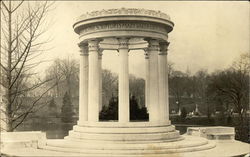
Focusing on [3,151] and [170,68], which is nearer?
[3,151]

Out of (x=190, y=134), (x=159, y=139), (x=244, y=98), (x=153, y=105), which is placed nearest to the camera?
(x=159, y=139)

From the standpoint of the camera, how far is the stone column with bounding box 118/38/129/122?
27.0 m

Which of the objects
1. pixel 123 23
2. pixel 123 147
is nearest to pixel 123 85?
pixel 123 23

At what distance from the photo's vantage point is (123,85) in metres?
27.2

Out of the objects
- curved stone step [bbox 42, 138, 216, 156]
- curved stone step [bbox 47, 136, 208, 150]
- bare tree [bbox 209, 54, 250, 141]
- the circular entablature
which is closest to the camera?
curved stone step [bbox 42, 138, 216, 156]

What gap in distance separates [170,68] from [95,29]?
4668 centimetres

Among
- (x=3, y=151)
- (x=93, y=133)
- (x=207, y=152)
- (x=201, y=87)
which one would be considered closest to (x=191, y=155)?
(x=207, y=152)

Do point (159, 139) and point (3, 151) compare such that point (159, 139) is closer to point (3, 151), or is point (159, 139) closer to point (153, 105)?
point (153, 105)

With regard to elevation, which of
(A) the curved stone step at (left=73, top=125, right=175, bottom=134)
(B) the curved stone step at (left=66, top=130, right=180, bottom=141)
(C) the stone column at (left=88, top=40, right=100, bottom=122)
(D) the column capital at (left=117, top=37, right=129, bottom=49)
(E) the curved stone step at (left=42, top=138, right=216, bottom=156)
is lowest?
(E) the curved stone step at (left=42, top=138, right=216, bottom=156)

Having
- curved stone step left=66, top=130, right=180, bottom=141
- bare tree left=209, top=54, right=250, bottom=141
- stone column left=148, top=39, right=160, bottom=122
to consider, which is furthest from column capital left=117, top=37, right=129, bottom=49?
bare tree left=209, top=54, right=250, bottom=141

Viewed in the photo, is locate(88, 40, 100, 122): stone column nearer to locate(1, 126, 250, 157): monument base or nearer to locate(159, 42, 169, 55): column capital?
locate(1, 126, 250, 157): monument base

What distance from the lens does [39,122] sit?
211 ft

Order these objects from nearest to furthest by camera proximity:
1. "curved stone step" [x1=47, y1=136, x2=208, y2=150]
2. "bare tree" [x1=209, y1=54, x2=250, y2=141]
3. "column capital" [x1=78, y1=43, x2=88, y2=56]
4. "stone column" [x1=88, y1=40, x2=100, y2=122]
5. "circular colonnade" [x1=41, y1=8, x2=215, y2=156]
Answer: "curved stone step" [x1=47, y1=136, x2=208, y2=150] → "circular colonnade" [x1=41, y1=8, x2=215, y2=156] → "stone column" [x1=88, y1=40, x2=100, y2=122] → "column capital" [x1=78, y1=43, x2=88, y2=56] → "bare tree" [x1=209, y1=54, x2=250, y2=141]

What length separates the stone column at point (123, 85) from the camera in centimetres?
2697
